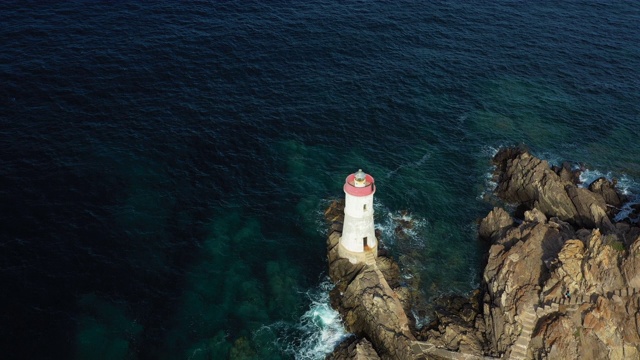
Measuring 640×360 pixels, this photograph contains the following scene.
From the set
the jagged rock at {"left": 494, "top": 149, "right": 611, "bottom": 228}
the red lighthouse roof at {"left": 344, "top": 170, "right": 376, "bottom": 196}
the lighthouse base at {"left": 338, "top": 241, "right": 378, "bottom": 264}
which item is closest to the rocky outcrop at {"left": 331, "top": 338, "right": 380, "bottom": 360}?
the lighthouse base at {"left": 338, "top": 241, "right": 378, "bottom": 264}

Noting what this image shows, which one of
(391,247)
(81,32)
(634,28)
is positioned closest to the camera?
(391,247)

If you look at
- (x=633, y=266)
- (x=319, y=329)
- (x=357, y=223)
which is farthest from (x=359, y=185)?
(x=633, y=266)

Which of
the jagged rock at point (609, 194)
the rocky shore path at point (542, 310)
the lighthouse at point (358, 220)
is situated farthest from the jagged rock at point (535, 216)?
the lighthouse at point (358, 220)

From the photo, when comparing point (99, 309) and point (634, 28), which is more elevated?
point (634, 28)

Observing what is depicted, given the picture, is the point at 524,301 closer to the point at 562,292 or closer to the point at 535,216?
the point at 562,292

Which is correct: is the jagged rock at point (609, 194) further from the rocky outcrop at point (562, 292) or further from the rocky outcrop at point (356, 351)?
the rocky outcrop at point (356, 351)

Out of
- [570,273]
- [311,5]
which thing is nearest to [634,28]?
[311,5]

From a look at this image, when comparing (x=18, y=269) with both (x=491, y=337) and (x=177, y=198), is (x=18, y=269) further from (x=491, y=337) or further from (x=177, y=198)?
(x=491, y=337)
